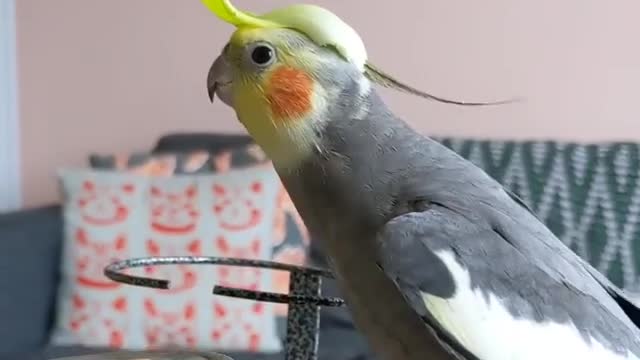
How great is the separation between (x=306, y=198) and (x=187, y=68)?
198 centimetres

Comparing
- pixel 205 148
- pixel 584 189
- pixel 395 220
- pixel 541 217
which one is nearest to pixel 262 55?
pixel 395 220

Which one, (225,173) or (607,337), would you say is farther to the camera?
(225,173)

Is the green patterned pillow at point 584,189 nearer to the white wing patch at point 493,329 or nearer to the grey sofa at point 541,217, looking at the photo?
the grey sofa at point 541,217

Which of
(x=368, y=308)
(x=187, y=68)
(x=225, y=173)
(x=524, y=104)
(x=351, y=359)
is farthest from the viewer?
(x=187, y=68)

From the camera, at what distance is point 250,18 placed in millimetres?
651

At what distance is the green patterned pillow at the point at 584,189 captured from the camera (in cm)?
210

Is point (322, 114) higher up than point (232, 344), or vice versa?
point (322, 114)

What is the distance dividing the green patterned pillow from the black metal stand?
132cm

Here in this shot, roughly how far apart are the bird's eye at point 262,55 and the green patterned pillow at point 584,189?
1.45 m

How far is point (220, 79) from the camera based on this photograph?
679mm

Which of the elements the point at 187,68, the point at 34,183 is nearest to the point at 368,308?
the point at 187,68

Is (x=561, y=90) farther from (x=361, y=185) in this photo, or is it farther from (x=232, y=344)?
(x=361, y=185)

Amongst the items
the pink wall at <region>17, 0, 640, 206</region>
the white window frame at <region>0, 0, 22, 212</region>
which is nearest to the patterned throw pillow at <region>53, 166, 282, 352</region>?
the pink wall at <region>17, 0, 640, 206</region>

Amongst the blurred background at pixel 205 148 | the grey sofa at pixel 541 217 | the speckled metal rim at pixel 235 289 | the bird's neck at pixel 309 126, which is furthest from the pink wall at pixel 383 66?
the bird's neck at pixel 309 126
